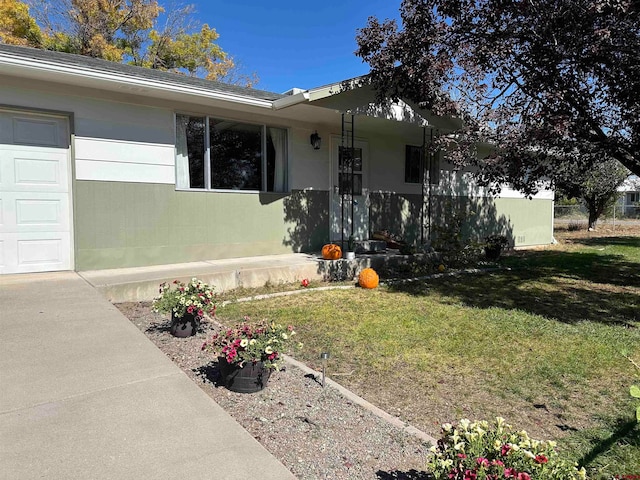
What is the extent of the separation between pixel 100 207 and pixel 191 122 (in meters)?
2.06

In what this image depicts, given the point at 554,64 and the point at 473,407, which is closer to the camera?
the point at 473,407

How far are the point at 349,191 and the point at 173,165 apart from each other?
388 centimetres

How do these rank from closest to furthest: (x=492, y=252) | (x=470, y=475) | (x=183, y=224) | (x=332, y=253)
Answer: (x=470, y=475) → (x=183, y=224) → (x=332, y=253) → (x=492, y=252)

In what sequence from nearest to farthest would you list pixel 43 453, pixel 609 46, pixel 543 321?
pixel 43 453, pixel 543 321, pixel 609 46

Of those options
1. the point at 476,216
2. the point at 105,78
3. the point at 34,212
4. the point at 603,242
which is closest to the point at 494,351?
the point at 105,78

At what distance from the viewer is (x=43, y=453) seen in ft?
6.93

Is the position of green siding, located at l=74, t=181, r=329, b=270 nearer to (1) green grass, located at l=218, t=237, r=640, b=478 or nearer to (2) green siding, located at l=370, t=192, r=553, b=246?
(2) green siding, located at l=370, t=192, r=553, b=246

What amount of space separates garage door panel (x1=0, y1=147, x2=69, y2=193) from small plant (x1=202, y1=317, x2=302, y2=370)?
4563 millimetres

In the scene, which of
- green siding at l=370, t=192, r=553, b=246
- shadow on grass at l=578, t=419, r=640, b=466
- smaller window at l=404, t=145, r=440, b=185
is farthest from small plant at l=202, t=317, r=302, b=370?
smaller window at l=404, t=145, r=440, b=185

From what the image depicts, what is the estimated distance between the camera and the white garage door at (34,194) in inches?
231

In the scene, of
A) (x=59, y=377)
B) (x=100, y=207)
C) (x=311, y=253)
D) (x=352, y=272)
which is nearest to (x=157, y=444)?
(x=59, y=377)

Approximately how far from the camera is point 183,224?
7.27 m

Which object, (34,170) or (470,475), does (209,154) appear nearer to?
(34,170)

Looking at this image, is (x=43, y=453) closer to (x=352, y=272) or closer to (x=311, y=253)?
(x=352, y=272)
